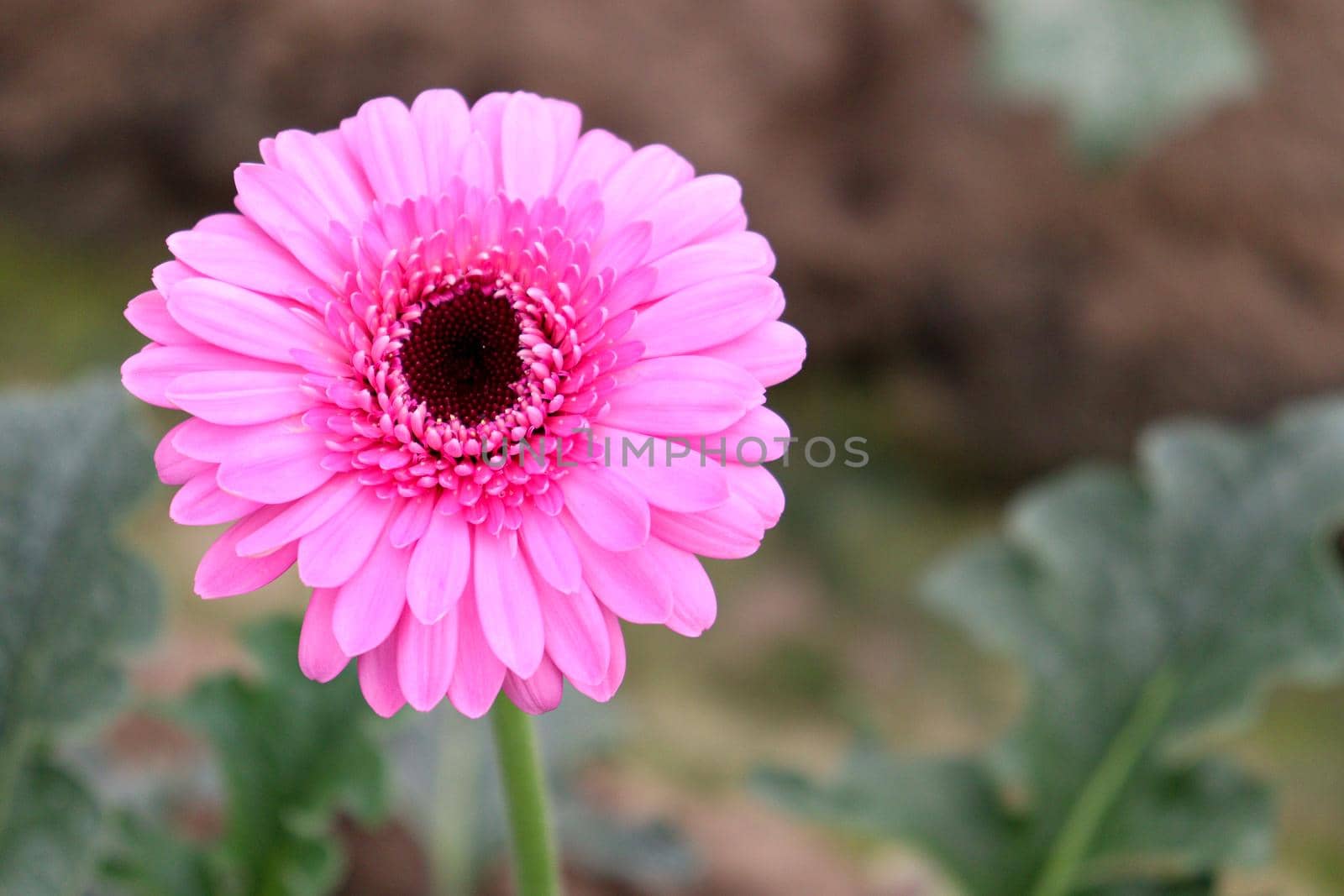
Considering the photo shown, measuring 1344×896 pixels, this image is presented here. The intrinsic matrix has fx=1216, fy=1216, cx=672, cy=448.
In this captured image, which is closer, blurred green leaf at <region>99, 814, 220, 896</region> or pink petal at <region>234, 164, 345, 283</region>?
pink petal at <region>234, 164, 345, 283</region>

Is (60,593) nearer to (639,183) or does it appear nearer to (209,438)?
(209,438)

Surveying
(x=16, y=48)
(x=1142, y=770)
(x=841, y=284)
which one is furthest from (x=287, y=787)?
(x=16, y=48)

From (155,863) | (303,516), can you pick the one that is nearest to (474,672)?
(303,516)

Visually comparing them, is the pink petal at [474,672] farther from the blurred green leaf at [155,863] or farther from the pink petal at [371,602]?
the blurred green leaf at [155,863]

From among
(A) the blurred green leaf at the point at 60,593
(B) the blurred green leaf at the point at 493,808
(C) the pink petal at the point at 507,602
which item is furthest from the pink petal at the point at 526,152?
(B) the blurred green leaf at the point at 493,808

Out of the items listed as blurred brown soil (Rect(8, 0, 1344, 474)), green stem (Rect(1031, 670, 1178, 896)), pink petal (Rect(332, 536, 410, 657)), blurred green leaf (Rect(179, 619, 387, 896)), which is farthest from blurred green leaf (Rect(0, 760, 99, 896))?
blurred brown soil (Rect(8, 0, 1344, 474))

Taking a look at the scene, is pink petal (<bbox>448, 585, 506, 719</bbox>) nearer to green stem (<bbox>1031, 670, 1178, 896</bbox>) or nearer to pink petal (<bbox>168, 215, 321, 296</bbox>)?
pink petal (<bbox>168, 215, 321, 296</bbox>)

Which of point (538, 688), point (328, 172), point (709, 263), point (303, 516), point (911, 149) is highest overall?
point (911, 149)

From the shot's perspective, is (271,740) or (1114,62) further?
(1114,62)
